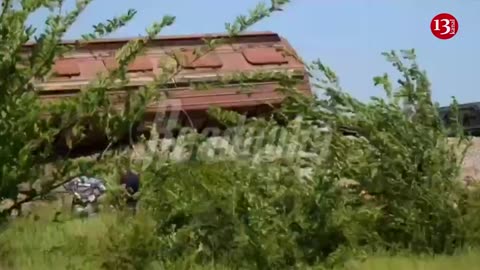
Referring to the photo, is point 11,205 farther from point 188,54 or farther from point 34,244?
point 34,244

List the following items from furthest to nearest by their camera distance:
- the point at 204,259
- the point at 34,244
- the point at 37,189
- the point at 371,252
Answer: the point at 371,252 < the point at 204,259 < the point at 34,244 < the point at 37,189

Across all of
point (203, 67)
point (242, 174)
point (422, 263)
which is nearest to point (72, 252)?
point (242, 174)

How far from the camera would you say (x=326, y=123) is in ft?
13.9

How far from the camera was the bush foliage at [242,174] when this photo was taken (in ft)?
6.95

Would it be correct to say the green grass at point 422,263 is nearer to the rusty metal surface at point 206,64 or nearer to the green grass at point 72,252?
the green grass at point 72,252

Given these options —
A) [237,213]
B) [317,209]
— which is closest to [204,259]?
[237,213]

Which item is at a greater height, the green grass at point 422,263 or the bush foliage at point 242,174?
the bush foliage at point 242,174

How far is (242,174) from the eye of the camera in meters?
3.56

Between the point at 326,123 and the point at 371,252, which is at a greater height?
the point at 326,123

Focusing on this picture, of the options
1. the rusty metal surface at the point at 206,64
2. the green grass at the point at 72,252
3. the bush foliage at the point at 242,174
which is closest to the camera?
the bush foliage at the point at 242,174

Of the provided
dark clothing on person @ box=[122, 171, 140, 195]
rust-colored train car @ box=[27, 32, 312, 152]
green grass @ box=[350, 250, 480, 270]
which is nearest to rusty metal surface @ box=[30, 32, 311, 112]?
rust-colored train car @ box=[27, 32, 312, 152]

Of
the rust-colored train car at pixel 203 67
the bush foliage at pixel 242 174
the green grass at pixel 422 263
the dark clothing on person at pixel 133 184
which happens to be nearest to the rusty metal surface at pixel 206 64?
the rust-colored train car at pixel 203 67

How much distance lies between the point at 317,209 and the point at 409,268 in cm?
53

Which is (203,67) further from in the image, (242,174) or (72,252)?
(72,252)
